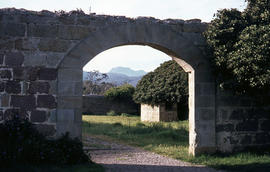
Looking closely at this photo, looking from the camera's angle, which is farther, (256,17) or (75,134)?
(256,17)

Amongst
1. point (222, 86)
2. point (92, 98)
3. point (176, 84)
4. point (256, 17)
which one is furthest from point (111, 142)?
point (92, 98)

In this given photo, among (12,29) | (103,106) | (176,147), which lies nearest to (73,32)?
(12,29)

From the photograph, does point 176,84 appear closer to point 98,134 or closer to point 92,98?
point 98,134

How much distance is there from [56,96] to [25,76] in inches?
27.3

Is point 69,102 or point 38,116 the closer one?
point 38,116

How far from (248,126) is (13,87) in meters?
5.10

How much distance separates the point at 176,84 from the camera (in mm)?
16312

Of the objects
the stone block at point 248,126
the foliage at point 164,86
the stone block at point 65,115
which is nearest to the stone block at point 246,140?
the stone block at point 248,126

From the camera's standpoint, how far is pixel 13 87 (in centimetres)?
607

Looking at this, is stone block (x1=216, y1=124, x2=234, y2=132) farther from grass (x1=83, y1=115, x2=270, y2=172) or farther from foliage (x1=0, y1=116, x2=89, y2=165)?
foliage (x1=0, y1=116, x2=89, y2=165)

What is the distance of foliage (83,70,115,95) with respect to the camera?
3606 cm

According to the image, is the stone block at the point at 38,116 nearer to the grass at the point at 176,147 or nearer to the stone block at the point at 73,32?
the stone block at the point at 73,32

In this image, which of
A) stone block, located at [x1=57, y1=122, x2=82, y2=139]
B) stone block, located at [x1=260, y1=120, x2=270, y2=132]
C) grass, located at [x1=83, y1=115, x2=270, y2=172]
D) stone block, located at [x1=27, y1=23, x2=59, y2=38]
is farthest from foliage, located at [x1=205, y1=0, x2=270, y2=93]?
stone block, located at [x1=27, y1=23, x2=59, y2=38]

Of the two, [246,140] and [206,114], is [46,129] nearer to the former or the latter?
[206,114]
